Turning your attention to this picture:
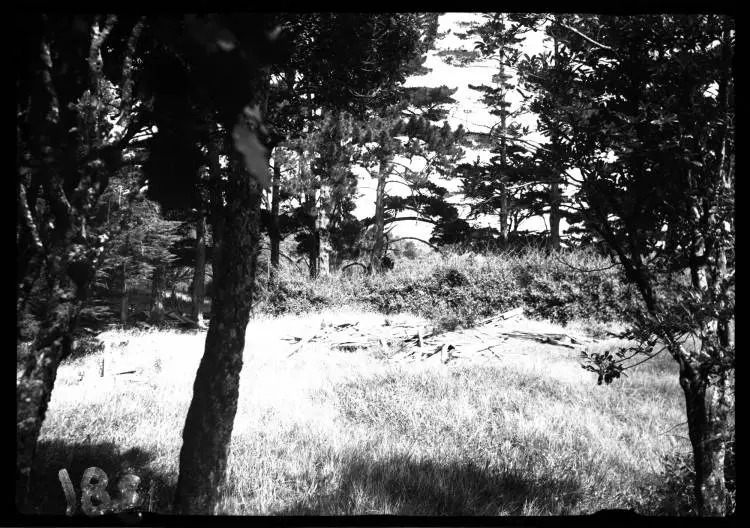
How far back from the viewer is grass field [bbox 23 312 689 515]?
3.44 metres

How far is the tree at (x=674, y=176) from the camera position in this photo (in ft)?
7.29

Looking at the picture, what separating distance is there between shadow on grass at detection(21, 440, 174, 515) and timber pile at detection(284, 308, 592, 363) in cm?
497

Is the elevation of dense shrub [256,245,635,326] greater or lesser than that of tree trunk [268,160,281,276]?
lesser

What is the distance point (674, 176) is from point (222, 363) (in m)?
2.33

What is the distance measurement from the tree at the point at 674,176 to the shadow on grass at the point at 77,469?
2859mm

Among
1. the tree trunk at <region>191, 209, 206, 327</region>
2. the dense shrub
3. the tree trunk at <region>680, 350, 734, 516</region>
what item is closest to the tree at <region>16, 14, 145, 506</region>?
the tree trunk at <region>680, 350, 734, 516</region>

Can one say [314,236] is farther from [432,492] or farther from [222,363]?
[222,363]

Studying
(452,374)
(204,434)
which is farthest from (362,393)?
(204,434)

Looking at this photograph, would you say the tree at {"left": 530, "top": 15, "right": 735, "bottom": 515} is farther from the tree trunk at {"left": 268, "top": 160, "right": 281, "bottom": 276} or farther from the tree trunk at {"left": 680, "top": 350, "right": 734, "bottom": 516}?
the tree trunk at {"left": 268, "top": 160, "right": 281, "bottom": 276}

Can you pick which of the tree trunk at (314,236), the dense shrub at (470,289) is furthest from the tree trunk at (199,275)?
the tree trunk at (314,236)

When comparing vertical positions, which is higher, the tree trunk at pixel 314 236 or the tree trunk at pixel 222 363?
the tree trunk at pixel 314 236

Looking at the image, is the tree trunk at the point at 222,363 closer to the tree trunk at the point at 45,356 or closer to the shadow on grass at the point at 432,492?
the tree trunk at the point at 45,356

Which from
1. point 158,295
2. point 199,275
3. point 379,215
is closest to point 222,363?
point 199,275

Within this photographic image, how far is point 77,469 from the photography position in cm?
357
